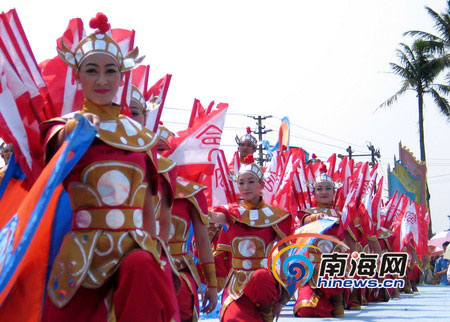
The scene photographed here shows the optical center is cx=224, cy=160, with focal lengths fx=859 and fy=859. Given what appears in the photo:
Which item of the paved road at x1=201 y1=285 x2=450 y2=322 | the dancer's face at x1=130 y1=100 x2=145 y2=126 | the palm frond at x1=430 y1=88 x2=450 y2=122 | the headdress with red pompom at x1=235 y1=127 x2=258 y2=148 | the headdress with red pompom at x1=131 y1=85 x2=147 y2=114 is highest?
the palm frond at x1=430 y1=88 x2=450 y2=122

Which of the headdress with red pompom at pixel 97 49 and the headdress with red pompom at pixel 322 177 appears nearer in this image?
the headdress with red pompom at pixel 97 49

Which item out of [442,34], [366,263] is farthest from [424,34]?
[366,263]

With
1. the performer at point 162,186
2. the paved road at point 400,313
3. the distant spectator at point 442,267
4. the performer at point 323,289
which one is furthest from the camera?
the distant spectator at point 442,267

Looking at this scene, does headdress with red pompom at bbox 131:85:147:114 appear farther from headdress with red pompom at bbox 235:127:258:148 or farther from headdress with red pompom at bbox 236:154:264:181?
headdress with red pompom at bbox 235:127:258:148

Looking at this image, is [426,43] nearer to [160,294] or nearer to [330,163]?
[330,163]

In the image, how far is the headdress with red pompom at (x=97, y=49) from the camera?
13.3 feet

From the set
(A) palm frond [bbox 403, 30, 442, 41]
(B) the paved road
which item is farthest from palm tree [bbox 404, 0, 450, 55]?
(B) the paved road

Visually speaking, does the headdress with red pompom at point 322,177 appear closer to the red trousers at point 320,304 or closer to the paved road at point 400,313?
the red trousers at point 320,304

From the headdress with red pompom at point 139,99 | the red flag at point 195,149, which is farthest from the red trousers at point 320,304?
the headdress with red pompom at point 139,99

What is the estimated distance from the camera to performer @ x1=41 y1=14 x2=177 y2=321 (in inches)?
144

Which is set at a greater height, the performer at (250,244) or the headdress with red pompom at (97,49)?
the headdress with red pompom at (97,49)

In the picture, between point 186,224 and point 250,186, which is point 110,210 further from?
point 250,186

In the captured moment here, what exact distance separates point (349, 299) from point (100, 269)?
9944mm

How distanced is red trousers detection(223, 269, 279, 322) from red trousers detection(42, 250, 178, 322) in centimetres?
382
